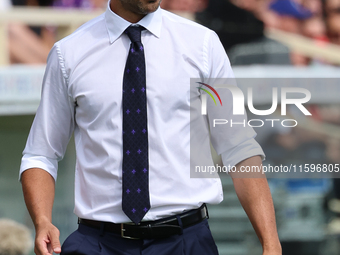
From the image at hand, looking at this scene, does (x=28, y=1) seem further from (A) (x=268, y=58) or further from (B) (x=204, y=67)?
(B) (x=204, y=67)

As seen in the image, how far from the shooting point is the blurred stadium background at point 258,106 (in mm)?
4305

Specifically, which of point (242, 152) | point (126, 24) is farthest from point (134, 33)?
point (242, 152)

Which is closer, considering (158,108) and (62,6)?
(158,108)

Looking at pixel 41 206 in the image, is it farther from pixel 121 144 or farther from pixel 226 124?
pixel 226 124

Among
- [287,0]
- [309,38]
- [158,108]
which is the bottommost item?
[158,108]

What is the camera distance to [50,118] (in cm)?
171

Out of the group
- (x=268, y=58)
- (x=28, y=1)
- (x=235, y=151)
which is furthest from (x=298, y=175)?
(x=235, y=151)

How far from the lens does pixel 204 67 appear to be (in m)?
1.66

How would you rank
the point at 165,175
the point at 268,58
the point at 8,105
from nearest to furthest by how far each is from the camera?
the point at 165,175 → the point at 8,105 → the point at 268,58

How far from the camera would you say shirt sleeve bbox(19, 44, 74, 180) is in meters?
A: 1.69

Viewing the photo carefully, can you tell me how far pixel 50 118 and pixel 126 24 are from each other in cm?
37

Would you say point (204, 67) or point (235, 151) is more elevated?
point (204, 67)

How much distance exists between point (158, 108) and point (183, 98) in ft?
0.26

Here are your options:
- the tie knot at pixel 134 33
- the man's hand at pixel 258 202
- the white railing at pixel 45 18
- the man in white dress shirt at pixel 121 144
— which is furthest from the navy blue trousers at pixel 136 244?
the white railing at pixel 45 18
